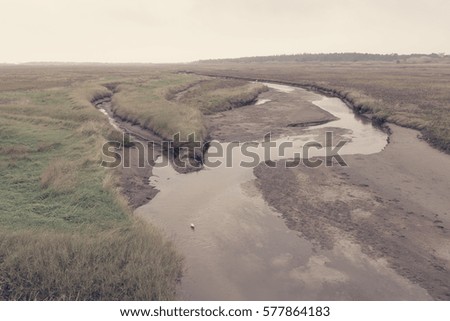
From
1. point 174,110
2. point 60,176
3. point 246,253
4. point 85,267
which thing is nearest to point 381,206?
point 246,253

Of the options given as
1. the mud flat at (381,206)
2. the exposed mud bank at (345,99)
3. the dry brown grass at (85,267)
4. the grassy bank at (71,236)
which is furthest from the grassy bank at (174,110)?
the dry brown grass at (85,267)

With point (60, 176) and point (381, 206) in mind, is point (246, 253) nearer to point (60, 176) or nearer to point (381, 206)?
point (381, 206)

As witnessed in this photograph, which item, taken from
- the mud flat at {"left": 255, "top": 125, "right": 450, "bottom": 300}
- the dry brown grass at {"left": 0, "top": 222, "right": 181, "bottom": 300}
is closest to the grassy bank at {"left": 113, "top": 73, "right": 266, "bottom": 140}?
the mud flat at {"left": 255, "top": 125, "right": 450, "bottom": 300}

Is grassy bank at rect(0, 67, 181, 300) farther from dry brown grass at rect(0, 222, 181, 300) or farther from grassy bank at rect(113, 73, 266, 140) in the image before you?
grassy bank at rect(113, 73, 266, 140)

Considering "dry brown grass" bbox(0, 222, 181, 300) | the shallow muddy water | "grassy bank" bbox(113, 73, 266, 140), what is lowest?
the shallow muddy water

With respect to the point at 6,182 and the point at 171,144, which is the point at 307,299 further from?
the point at 171,144
